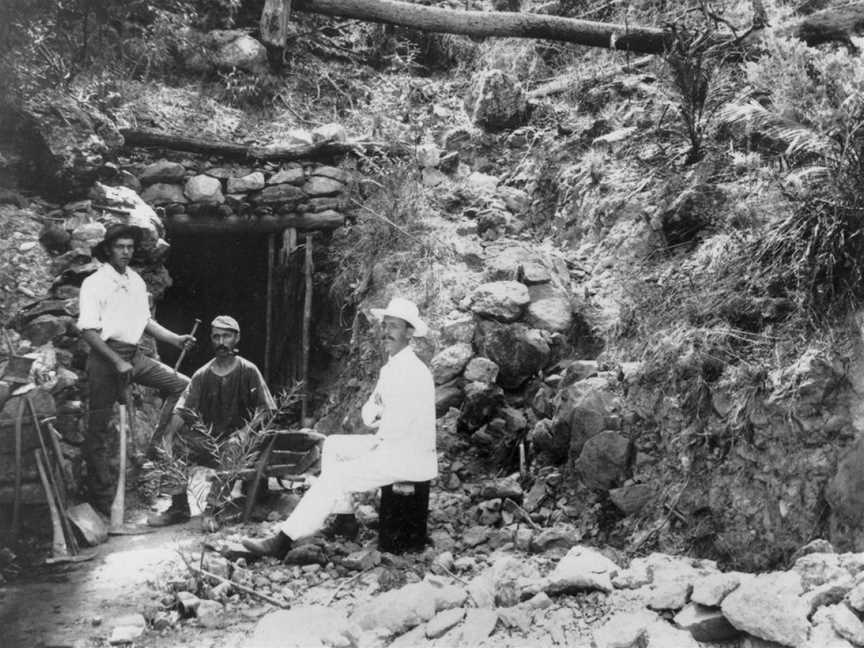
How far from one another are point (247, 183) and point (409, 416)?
3643mm

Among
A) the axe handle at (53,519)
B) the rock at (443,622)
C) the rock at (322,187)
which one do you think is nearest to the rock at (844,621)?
the rock at (443,622)

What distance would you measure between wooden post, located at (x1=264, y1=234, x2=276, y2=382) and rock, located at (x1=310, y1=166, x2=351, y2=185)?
→ 758 mm

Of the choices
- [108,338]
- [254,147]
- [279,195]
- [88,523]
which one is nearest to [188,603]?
[88,523]

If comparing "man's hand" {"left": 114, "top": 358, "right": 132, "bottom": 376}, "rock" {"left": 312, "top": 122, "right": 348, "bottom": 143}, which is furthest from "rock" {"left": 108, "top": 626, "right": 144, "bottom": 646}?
"rock" {"left": 312, "top": 122, "right": 348, "bottom": 143}

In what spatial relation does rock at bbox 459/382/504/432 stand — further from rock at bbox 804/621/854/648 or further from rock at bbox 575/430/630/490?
rock at bbox 804/621/854/648

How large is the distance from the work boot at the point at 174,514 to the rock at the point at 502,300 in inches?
103

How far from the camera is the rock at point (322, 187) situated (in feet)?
24.5

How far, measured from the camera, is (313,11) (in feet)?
27.4

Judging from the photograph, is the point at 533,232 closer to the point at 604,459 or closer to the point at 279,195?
the point at 279,195

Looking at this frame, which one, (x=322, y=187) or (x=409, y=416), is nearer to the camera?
(x=409, y=416)

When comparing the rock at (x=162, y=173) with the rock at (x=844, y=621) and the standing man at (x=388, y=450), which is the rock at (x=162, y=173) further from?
the rock at (x=844, y=621)

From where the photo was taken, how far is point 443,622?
351cm

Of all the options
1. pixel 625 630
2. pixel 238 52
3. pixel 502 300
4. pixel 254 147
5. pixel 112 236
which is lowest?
pixel 625 630

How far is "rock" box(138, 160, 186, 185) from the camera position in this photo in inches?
271
